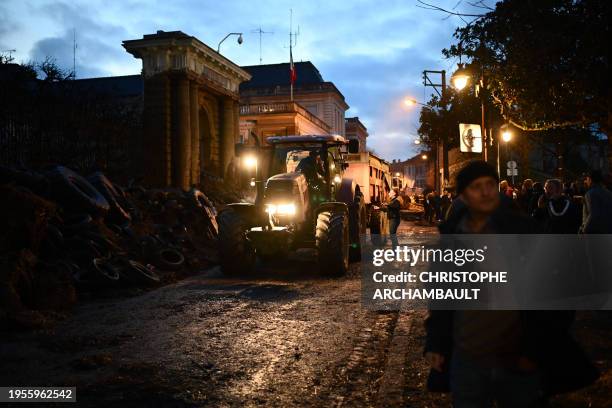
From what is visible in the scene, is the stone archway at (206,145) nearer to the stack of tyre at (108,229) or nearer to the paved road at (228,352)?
the stack of tyre at (108,229)

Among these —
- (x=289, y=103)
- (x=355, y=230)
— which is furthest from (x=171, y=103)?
(x=289, y=103)

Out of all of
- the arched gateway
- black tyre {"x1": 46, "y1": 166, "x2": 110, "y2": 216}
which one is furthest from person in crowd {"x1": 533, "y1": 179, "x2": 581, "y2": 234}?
the arched gateway

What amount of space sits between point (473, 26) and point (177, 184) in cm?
1485

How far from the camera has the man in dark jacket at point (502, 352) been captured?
7.94 ft

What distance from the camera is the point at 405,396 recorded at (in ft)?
14.1

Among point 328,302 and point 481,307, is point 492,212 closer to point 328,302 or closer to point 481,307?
point 481,307

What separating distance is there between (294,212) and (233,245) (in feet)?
4.43

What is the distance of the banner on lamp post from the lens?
1638 centimetres

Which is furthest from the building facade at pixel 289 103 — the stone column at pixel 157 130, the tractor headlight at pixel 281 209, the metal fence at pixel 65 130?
the tractor headlight at pixel 281 209

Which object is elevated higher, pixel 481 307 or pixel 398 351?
pixel 481 307

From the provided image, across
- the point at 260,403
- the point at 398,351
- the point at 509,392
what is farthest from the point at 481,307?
the point at 398,351

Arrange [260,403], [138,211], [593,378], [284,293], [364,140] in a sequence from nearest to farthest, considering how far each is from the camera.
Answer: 1. [593,378]
2. [260,403]
3. [284,293]
4. [138,211]
5. [364,140]

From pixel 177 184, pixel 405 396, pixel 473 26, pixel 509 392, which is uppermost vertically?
pixel 473 26

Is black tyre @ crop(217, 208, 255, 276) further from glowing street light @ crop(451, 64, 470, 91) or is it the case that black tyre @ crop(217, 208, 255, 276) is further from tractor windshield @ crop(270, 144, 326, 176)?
glowing street light @ crop(451, 64, 470, 91)
